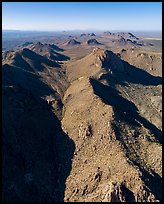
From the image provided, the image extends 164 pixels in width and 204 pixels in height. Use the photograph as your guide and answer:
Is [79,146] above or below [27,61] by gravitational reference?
below

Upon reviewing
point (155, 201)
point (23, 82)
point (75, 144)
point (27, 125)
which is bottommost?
point (155, 201)

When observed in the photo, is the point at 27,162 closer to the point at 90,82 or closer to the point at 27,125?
the point at 27,125

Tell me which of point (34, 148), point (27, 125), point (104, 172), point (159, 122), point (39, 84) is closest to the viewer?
point (104, 172)

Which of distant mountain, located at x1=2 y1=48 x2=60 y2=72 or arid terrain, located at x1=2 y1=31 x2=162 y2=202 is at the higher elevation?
distant mountain, located at x1=2 y1=48 x2=60 y2=72

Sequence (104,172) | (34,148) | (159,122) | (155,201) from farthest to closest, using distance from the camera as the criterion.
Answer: (159,122) < (34,148) < (104,172) < (155,201)

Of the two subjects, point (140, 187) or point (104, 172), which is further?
point (104, 172)

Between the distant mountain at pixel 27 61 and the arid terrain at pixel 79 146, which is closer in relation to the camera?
the arid terrain at pixel 79 146

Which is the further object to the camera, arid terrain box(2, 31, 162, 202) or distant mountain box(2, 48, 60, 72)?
distant mountain box(2, 48, 60, 72)

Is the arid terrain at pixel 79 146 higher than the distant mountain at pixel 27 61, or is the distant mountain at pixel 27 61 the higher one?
the distant mountain at pixel 27 61

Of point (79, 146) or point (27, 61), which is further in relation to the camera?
point (27, 61)

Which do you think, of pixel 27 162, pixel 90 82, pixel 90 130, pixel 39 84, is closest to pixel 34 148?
pixel 27 162

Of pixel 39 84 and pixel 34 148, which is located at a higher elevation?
pixel 39 84
